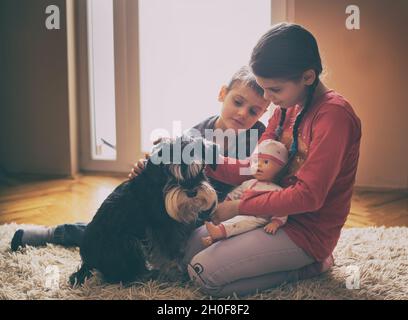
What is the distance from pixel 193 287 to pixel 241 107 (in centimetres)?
57

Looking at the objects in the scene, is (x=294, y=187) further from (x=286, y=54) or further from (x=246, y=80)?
(x=246, y=80)

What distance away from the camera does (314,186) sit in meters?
1.26

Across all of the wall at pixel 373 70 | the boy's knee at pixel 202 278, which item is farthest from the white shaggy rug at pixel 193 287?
the wall at pixel 373 70

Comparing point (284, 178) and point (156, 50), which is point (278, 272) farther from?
point (156, 50)

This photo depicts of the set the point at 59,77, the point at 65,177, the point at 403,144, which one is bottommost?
the point at 65,177

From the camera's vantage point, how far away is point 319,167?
1.26 metres

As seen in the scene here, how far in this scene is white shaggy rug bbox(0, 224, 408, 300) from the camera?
1.40m

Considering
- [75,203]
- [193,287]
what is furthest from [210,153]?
[75,203]

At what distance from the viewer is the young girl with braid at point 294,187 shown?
1271 millimetres

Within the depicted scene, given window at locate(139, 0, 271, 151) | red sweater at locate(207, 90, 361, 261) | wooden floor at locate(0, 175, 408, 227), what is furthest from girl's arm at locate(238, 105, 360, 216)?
window at locate(139, 0, 271, 151)

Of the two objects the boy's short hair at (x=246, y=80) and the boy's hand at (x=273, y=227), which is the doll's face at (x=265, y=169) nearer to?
the boy's hand at (x=273, y=227)

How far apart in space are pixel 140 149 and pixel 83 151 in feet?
1.28

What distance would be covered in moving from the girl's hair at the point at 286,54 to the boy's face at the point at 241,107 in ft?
0.88

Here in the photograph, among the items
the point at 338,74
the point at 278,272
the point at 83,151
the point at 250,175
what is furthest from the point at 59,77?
the point at 278,272
